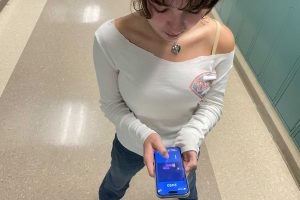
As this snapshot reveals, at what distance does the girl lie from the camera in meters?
0.67

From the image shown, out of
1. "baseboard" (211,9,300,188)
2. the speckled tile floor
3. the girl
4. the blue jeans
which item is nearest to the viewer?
the girl

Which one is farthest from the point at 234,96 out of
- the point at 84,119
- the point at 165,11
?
the point at 165,11

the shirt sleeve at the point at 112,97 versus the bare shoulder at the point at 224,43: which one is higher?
the bare shoulder at the point at 224,43

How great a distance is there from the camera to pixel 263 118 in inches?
74.5

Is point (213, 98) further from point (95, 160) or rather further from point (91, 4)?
point (91, 4)

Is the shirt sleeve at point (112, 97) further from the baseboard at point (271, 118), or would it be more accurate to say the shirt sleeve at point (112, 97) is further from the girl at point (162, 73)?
the baseboard at point (271, 118)

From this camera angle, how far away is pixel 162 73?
2.29 ft

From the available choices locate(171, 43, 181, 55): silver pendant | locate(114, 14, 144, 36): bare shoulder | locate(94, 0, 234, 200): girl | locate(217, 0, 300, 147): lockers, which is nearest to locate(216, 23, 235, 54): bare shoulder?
locate(94, 0, 234, 200): girl

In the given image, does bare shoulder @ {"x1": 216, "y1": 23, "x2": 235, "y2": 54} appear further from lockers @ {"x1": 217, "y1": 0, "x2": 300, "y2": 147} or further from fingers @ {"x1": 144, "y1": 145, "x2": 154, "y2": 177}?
lockers @ {"x1": 217, "y1": 0, "x2": 300, "y2": 147}

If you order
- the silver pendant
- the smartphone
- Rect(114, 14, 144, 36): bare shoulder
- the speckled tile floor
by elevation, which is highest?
Rect(114, 14, 144, 36): bare shoulder

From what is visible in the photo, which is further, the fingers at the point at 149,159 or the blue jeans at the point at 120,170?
the blue jeans at the point at 120,170

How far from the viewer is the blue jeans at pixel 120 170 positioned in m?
0.92

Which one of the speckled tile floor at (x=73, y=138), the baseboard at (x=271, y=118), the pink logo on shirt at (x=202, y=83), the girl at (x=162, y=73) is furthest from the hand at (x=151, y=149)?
the baseboard at (x=271, y=118)

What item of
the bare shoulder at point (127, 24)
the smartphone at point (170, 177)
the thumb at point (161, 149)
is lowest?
the smartphone at point (170, 177)
